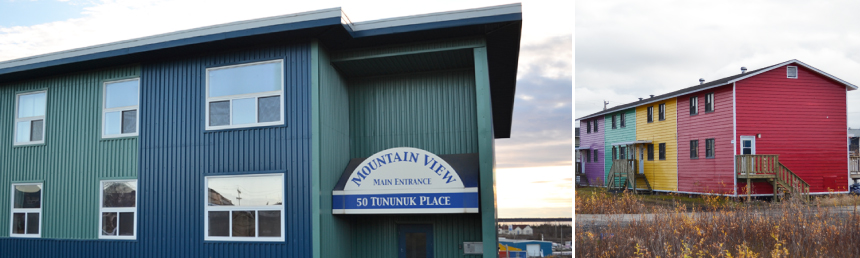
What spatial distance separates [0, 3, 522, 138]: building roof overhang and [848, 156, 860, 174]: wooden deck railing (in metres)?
6.01

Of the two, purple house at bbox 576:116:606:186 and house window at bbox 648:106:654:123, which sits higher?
house window at bbox 648:106:654:123

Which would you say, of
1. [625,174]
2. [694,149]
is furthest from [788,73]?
[625,174]

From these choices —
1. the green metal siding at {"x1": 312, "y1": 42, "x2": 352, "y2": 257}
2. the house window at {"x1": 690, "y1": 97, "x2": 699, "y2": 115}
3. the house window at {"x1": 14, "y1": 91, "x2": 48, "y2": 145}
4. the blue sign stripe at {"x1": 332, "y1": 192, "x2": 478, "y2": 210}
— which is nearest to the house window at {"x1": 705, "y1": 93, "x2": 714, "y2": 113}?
the house window at {"x1": 690, "y1": 97, "x2": 699, "y2": 115}

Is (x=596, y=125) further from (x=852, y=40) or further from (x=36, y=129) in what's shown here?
(x=36, y=129)

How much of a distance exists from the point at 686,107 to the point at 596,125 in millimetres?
3904

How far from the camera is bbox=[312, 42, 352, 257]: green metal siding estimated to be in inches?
295

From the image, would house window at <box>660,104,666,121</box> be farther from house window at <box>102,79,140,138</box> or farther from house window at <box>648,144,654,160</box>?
house window at <box>102,79,140,138</box>

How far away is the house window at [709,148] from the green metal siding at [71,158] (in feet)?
39.2

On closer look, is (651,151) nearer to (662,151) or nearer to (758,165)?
(662,151)

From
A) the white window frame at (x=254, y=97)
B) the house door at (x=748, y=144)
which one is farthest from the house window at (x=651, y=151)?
the white window frame at (x=254, y=97)

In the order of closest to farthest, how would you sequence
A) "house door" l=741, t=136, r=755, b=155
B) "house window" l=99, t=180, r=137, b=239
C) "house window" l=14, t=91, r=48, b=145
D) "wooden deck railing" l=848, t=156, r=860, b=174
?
"house window" l=99, t=180, r=137, b=239 < "wooden deck railing" l=848, t=156, r=860, b=174 < "house window" l=14, t=91, r=48, b=145 < "house door" l=741, t=136, r=755, b=155

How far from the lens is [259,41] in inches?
304

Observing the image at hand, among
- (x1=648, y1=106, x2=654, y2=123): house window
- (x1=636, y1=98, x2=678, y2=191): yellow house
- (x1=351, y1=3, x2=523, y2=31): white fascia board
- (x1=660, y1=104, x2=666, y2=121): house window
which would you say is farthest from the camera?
(x1=648, y1=106, x2=654, y2=123): house window

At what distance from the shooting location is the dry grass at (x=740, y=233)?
6254 millimetres
